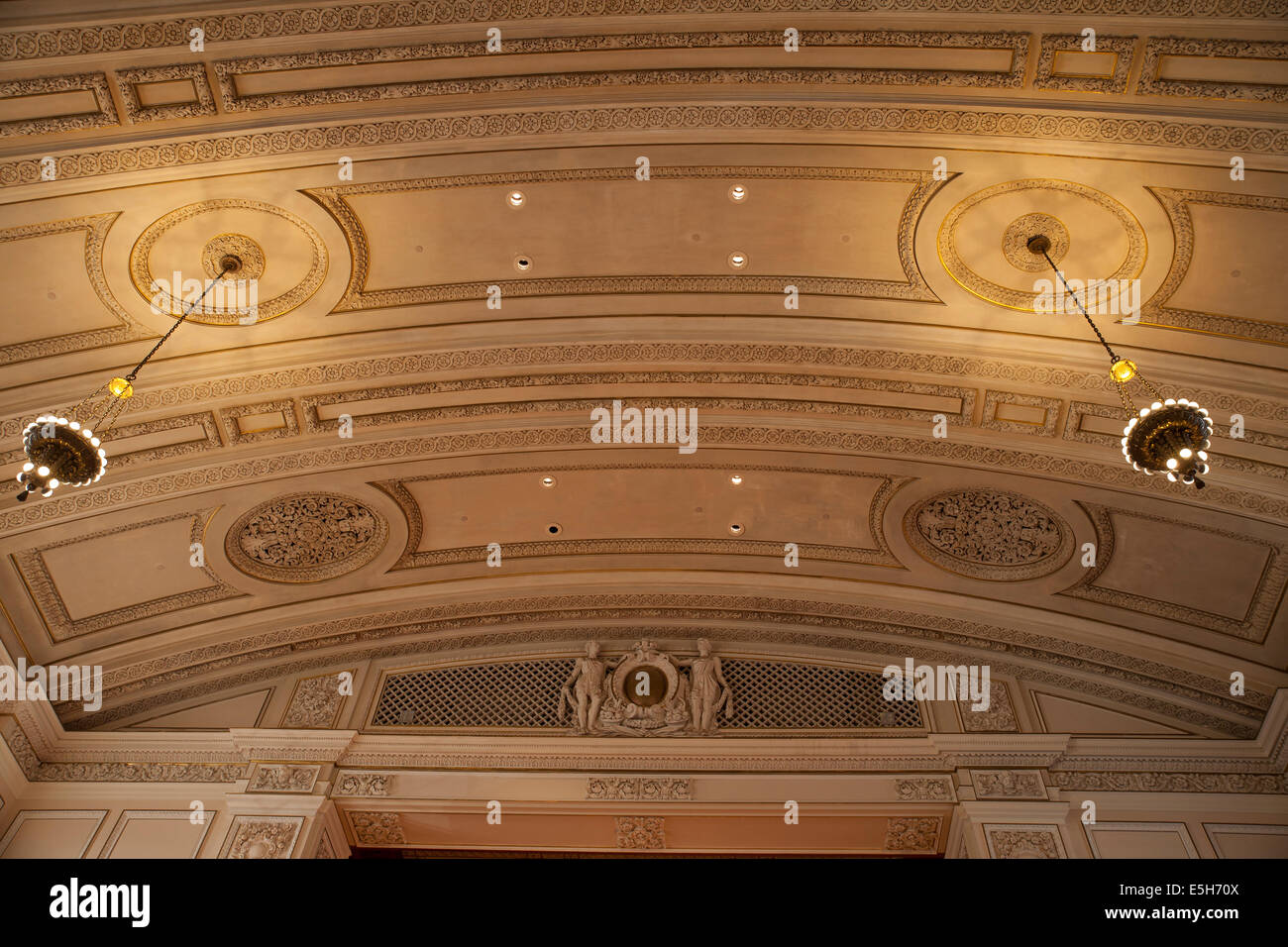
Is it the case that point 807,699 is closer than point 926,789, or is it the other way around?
point 926,789

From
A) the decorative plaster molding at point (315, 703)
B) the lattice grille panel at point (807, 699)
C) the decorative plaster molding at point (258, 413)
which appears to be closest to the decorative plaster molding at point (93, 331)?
the decorative plaster molding at point (258, 413)

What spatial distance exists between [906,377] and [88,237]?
6.00 meters

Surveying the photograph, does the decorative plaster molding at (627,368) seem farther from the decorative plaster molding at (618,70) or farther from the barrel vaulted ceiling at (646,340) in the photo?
the decorative plaster molding at (618,70)

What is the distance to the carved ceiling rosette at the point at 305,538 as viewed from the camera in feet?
26.7

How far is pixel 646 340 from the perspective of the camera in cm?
713

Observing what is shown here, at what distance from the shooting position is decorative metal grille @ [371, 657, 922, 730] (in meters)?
8.42

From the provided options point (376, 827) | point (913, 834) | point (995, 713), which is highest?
point (995, 713)

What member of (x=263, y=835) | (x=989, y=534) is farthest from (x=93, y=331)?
(x=989, y=534)

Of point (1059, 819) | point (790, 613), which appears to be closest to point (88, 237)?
point (790, 613)

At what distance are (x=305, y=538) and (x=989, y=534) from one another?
617 centimetres

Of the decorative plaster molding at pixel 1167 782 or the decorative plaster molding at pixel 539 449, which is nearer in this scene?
the decorative plaster molding at pixel 539 449
